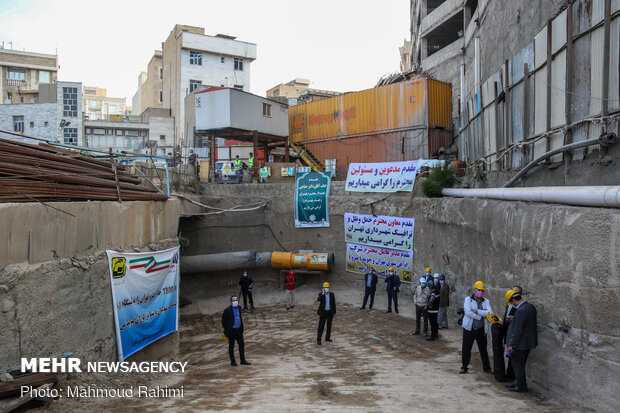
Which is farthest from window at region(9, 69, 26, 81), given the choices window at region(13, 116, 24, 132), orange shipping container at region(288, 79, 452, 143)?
orange shipping container at region(288, 79, 452, 143)

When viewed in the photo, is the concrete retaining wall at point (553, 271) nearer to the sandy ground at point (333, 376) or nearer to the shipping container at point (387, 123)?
the sandy ground at point (333, 376)

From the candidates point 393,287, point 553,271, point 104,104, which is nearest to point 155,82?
point 104,104

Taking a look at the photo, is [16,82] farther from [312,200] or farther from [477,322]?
[477,322]

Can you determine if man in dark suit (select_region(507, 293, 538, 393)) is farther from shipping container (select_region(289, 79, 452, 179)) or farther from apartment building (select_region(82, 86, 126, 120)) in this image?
apartment building (select_region(82, 86, 126, 120))

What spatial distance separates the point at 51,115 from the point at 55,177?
32.9 metres

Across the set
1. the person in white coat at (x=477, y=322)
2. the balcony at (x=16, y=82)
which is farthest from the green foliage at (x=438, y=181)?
the balcony at (x=16, y=82)

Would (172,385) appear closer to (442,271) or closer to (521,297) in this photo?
(521,297)

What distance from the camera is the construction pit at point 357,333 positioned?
5.32 m

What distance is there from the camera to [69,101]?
3450 centimetres

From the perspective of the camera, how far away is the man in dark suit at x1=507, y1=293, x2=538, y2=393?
610 centimetres

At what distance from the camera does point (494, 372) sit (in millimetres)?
6973

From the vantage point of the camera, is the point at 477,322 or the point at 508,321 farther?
the point at 477,322

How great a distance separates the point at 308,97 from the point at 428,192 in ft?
78.2

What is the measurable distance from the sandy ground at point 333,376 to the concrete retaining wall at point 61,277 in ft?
2.70
